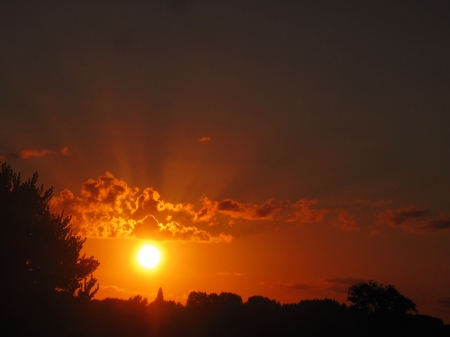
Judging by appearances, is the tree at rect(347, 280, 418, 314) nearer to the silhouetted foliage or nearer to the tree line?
the tree line

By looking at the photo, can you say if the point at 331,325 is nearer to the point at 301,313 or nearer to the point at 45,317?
the point at 301,313

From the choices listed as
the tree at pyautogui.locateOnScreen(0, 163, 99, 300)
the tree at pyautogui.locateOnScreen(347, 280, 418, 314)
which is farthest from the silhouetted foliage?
the tree at pyautogui.locateOnScreen(347, 280, 418, 314)

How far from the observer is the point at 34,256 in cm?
3541

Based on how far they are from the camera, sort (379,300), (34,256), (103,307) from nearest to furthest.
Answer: (34,256) < (103,307) < (379,300)

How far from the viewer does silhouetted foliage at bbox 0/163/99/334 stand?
111 feet

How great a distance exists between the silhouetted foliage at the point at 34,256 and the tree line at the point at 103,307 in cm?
7

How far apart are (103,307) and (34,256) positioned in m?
29.5

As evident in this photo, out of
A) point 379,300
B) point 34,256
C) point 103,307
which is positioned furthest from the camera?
point 379,300

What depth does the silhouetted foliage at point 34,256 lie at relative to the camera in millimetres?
33844

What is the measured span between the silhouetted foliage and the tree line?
0.07 m

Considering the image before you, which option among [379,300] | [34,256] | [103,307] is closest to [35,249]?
[34,256]

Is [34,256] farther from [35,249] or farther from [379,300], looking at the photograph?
[379,300]

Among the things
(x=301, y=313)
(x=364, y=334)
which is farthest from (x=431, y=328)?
(x=301, y=313)

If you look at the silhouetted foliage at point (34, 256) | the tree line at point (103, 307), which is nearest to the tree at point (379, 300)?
the tree line at point (103, 307)
